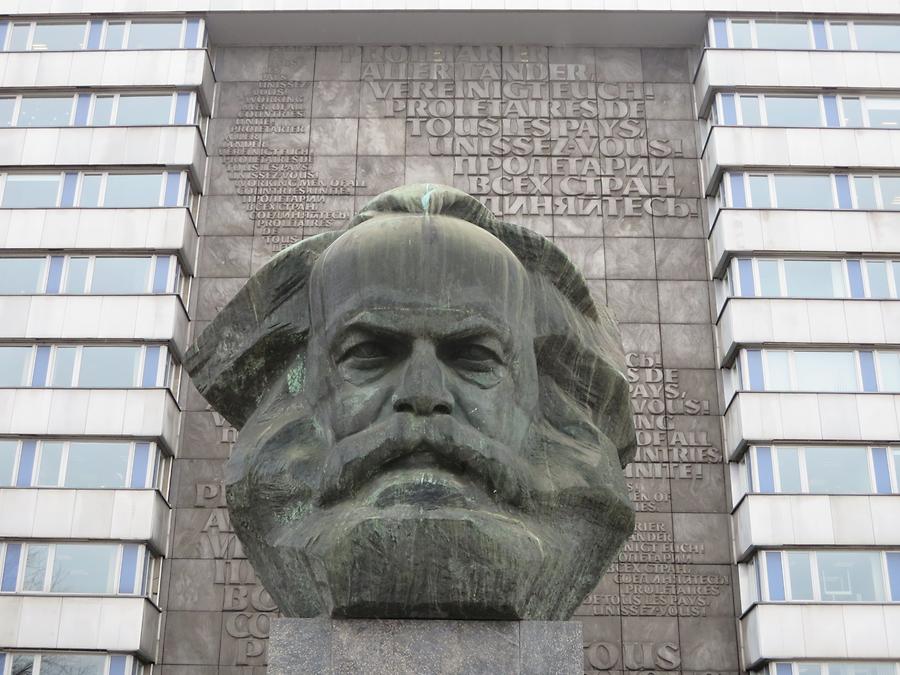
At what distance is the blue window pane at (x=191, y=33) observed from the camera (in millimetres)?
24359

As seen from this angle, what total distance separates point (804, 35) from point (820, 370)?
7675 millimetres

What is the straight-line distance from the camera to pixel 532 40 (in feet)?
80.8

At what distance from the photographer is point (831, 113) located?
918 inches

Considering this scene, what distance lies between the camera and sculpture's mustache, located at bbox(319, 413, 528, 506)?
4406mm

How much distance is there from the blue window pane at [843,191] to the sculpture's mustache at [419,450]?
64.8 ft

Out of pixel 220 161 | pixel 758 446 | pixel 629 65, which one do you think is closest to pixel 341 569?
pixel 758 446

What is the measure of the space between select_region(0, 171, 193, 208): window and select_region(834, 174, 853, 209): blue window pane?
42.9 ft

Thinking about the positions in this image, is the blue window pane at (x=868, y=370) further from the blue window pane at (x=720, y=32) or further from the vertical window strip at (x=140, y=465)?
Answer: the vertical window strip at (x=140, y=465)

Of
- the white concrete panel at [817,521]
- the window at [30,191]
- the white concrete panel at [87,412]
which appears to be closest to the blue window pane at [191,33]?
the window at [30,191]

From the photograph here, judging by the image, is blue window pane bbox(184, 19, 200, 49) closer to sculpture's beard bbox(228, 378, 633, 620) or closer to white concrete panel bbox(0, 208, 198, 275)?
white concrete panel bbox(0, 208, 198, 275)

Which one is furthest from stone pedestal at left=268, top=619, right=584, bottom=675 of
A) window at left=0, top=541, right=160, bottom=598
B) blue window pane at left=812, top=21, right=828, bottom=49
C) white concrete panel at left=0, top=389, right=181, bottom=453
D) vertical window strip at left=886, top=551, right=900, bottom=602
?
blue window pane at left=812, top=21, right=828, bottom=49

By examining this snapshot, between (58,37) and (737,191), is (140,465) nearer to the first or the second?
(58,37)

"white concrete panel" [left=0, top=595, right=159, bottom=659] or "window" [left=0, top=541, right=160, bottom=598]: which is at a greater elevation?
"window" [left=0, top=541, right=160, bottom=598]

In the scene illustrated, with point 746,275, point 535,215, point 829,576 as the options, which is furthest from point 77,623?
point 746,275
